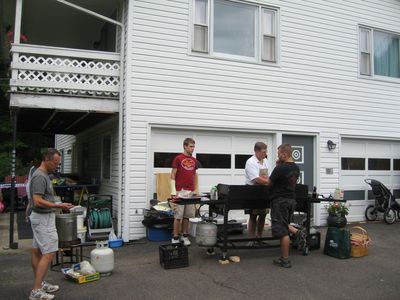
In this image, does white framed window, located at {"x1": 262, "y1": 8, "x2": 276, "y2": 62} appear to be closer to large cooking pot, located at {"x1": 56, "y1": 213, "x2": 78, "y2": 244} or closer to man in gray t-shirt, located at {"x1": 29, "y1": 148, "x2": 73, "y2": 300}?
large cooking pot, located at {"x1": 56, "y1": 213, "x2": 78, "y2": 244}

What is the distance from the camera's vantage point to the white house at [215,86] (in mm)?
8656

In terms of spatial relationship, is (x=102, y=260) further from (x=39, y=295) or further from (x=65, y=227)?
(x=39, y=295)

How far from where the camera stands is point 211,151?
9703mm

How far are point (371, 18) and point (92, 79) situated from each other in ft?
25.9

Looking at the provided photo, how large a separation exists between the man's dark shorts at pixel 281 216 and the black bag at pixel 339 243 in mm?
1203

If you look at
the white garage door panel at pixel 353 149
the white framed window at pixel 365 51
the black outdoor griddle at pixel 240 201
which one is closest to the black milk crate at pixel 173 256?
the black outdoor griddle at pixel 240 201

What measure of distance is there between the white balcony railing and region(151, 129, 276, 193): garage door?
1.46 meters

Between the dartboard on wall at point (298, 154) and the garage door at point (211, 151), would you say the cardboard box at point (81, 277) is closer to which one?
the garage door at point (211, 151)

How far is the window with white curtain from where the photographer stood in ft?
31.4

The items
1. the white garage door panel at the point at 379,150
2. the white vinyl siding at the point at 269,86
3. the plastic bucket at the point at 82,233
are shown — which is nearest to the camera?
the plastic bucket at the point at 82,233

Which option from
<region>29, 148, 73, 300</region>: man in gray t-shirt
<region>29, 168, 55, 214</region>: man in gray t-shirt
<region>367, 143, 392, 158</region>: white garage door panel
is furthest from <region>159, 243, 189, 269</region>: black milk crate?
<region>367, 143, 392, 158</region>: white garage door panel

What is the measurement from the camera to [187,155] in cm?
761

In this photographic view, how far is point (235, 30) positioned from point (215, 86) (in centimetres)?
156

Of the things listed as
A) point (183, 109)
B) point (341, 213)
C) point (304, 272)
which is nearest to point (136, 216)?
point (183, 109)
